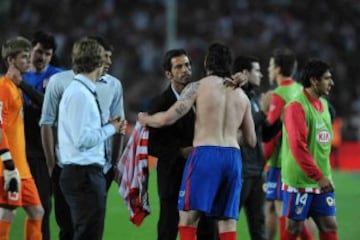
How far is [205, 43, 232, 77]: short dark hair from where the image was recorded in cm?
898

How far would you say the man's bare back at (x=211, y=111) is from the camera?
892 cm

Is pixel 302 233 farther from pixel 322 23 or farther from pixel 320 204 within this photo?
pixel 322 23

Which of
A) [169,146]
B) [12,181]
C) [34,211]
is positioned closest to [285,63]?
[169,146]

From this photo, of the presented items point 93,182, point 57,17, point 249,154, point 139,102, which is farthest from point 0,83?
point 57,17

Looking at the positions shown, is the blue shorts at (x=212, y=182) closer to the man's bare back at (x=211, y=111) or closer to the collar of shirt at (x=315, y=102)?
the man's bare back at (x=211, y=111)

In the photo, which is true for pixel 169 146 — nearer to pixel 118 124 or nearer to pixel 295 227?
pixel 118 124

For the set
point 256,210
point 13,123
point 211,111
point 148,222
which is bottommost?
point 148,222

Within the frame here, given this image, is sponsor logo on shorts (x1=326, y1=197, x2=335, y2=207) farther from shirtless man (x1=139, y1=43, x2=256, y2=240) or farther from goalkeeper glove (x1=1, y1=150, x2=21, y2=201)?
goalkeeper glove (x1=1, y1=150, x2=21, y2=201)

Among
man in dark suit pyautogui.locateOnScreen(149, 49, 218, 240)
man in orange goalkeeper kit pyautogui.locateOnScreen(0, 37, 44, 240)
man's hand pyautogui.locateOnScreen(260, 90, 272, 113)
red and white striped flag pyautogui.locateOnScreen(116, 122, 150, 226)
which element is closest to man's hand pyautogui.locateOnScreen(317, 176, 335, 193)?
man in dark suit pyautogui.locateOnScreen(149, 49, 218, 240)

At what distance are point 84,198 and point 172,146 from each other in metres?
1.43

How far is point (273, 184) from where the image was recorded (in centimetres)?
1125

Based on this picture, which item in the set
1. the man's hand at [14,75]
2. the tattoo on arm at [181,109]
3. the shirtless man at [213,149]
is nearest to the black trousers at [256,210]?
the shirtless man at [213,149]

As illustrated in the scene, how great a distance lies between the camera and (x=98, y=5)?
32.8 metres

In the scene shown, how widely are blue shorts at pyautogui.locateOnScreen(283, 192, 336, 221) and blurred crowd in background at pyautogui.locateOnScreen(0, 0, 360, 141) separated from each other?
773 inches
